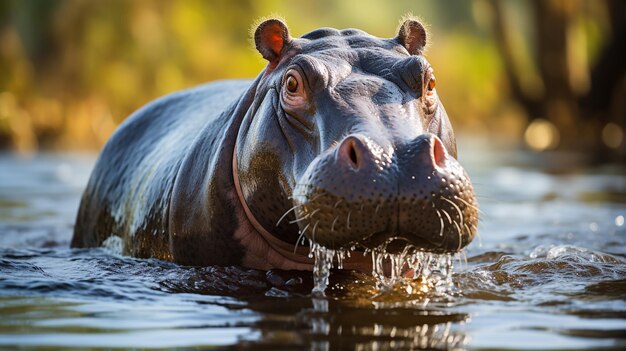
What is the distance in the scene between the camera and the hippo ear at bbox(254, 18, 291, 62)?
16.6ft

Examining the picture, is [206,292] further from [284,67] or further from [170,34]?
[170,34]

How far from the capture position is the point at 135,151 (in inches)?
267

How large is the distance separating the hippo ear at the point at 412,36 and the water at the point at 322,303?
0.82 meters

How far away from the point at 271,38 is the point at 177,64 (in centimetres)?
2612

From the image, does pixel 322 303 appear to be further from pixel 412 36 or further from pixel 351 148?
pixel 412 36

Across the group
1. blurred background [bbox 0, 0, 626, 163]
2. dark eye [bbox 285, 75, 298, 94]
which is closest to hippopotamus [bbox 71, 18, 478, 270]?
dark eye [bbox 285, 75, 298, 94]

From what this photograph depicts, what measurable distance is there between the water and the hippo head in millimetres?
289

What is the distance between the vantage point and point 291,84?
4738 millimetres

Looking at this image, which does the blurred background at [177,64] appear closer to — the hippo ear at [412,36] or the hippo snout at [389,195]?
the hippo ear at [412,36]

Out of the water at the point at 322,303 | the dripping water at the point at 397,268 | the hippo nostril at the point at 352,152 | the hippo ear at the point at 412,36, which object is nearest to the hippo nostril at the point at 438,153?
the hippo nostril at the point at 352,152

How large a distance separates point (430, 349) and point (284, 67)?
179 centimetres

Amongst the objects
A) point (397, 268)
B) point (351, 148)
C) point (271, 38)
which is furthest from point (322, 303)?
point (271, 38)

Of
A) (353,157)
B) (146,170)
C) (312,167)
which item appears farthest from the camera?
(146,170)

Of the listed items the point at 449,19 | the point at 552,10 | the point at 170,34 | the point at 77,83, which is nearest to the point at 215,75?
the point at 170,34
